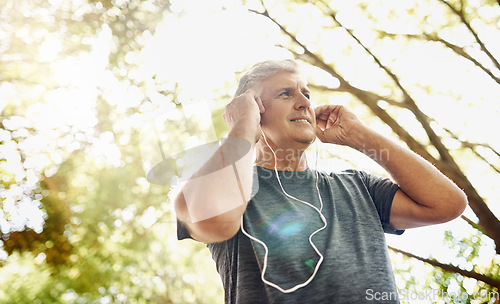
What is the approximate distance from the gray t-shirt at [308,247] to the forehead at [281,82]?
398mm

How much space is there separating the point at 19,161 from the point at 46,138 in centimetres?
40

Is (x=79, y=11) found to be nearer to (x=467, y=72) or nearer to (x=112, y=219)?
(x=112, y=219)

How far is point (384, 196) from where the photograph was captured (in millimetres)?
1410

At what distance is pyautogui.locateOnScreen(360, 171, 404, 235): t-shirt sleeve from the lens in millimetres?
1394

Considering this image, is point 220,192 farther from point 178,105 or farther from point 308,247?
point 178,105

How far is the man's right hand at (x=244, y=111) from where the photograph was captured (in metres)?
1.24

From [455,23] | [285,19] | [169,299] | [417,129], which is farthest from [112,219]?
[455,23]

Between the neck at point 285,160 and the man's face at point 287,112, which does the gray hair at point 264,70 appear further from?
the neck at point 285,160

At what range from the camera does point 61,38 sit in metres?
3.52

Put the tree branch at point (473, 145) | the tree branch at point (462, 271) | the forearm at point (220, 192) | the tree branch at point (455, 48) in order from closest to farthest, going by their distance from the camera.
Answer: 1. the forearm at point (220, 192)
2. the tree branch at point (462, 271)
3. the tree branch at point (455, 48)
4. the tree branch at point (473, 145)

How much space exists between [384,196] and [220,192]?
743 millimetres

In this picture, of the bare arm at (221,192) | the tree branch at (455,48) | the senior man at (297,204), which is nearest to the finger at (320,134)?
the senior man at (297,204)

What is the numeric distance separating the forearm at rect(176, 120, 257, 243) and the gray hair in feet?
1.72

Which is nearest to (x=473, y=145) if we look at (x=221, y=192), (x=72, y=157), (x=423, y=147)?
(x=423, y=147)
